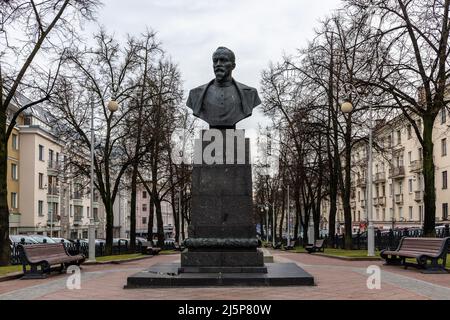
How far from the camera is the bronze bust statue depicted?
12.8 m

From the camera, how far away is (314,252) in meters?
Answer: 32.6

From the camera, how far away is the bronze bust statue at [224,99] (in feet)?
41.9

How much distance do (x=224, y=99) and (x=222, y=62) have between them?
830mm

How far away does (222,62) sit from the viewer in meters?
12.7

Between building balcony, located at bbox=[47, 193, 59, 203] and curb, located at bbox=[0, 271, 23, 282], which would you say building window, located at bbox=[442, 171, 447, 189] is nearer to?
building balcony, located at bbox=[47, 193, 59, 203]

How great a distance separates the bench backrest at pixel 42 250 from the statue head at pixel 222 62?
634cm

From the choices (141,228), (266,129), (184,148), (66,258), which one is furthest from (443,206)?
(141,228)

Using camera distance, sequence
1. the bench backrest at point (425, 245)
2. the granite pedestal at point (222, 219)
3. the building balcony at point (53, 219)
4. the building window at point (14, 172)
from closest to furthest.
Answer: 1. the granite pedestal at point (222, 219)
2. the bench backrest at point (425, 245)
3. the building window at point (14, 172)
4. the building balcony at point (53, 219)

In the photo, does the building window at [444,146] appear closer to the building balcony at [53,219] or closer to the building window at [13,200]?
the building balcony at [53,219]

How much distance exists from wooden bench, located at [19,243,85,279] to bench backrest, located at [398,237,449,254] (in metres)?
9.54

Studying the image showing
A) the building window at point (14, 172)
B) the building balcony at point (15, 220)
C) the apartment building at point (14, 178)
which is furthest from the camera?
the building window at point (14, 172)

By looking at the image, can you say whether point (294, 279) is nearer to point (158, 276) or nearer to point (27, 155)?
point (158, 276)

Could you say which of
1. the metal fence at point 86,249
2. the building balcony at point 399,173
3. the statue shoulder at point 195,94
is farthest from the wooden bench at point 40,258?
the building balcony at point 399,173

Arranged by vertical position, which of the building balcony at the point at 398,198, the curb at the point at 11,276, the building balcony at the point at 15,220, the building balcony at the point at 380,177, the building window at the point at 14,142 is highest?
the building window at the point at 14,142
